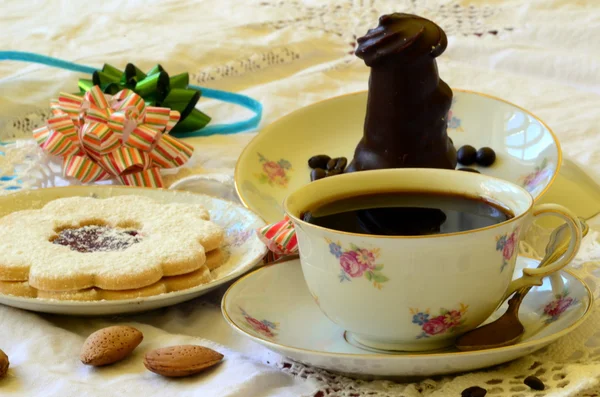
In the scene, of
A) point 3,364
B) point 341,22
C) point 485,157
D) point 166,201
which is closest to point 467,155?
point 485,157

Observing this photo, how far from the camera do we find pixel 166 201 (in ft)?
2.80

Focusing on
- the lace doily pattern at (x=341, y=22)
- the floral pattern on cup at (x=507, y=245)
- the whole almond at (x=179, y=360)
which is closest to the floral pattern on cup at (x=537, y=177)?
the floral pattern on cup at (x=507, y=245)

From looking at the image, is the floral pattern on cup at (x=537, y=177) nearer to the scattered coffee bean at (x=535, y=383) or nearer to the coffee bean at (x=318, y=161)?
the coffee bean at (x=318, y=161)

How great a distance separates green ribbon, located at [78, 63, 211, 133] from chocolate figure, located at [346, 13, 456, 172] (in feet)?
1.58

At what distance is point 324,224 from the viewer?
1.82 feet

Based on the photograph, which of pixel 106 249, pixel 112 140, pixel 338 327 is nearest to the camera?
pixel 338 327

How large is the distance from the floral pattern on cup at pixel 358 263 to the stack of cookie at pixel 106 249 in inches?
7.2

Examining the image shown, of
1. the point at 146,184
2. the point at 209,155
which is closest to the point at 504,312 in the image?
the point at 146,184

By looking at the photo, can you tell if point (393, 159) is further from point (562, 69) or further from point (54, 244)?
point (562, 69)

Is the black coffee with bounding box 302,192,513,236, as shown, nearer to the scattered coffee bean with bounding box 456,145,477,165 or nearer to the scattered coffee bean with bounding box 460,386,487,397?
the scattered coffee bean with bounding box 460,386,487,397

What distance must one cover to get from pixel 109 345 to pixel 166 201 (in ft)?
1.03

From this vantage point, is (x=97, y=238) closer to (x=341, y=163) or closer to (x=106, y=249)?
(x=106, y=249)

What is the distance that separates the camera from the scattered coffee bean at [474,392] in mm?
482

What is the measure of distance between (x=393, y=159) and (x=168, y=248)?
0.80 ft
